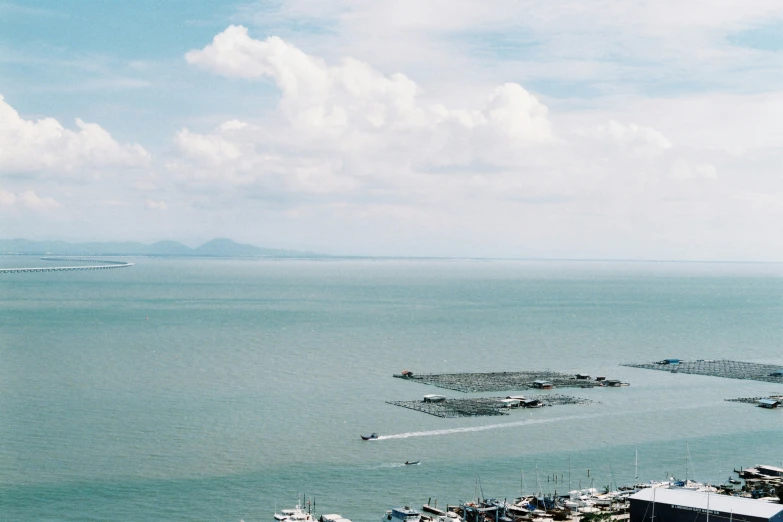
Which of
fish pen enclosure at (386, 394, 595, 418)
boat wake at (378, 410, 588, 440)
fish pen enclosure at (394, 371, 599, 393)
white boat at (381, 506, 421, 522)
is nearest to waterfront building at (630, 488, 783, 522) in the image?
white boat at (381, 506, 421, 522)

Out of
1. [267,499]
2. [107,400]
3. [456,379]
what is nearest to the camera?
[267,499]

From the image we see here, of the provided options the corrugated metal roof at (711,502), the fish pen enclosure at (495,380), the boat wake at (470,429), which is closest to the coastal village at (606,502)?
the corrugated metal roof at (711,502)

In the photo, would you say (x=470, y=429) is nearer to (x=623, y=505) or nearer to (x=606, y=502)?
(x=606, y=502)

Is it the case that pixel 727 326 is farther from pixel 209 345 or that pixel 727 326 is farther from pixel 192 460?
pixel 192 460

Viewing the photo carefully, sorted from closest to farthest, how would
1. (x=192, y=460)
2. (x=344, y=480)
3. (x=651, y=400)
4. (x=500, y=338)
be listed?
(x=344, y=480) < (x=192, y=460) < (x=651, y=400) < (x=500, y=338)

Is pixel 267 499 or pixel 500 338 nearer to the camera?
pixel 267 499

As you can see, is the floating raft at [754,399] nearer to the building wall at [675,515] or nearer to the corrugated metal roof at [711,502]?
the corrugated metal roof at [711,502]

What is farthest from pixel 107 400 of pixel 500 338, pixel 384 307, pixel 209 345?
pixel 384 307
